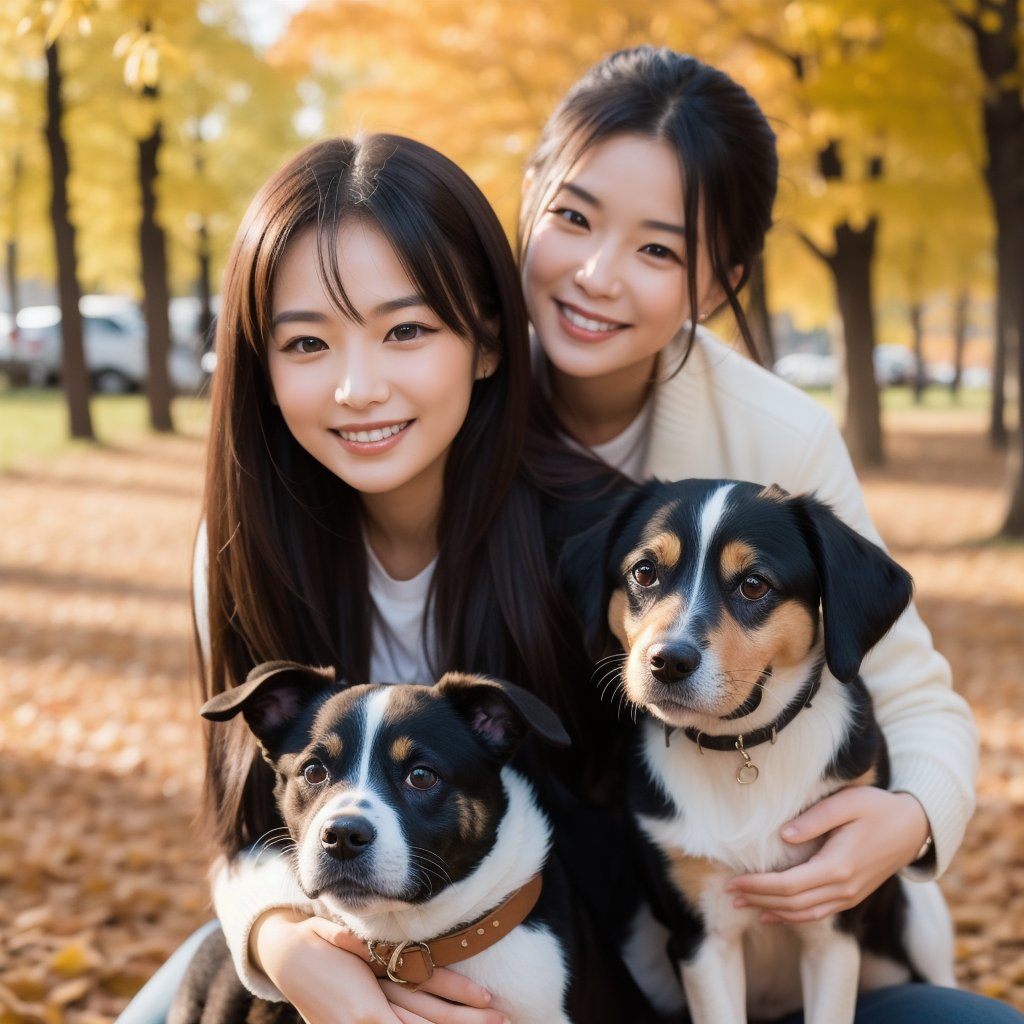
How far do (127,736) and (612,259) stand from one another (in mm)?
4263

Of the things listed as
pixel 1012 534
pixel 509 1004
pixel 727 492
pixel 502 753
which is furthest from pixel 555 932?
pixel 1012 534

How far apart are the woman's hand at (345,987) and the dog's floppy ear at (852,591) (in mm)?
1048

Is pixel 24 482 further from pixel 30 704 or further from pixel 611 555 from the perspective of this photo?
pixel 611 555

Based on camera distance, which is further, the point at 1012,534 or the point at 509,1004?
the point at 1012,534

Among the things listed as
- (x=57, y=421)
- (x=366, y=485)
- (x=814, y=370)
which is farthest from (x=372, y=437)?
(x=814, y=370)

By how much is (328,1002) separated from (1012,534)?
888cm

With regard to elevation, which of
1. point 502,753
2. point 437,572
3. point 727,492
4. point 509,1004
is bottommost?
point 509,1004

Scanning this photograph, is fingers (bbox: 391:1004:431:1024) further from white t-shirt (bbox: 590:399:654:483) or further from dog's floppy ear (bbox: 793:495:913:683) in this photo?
white t-shirt (bbox: 590:399:654:483)

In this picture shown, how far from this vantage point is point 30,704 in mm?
6531

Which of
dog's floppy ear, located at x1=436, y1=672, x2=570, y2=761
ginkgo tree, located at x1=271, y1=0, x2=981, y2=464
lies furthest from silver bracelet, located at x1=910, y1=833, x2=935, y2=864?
ginkgo tree, located at x1=271, y1=0, x2=981, y2=464

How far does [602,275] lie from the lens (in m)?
3.07

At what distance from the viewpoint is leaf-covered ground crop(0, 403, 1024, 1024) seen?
3.94m

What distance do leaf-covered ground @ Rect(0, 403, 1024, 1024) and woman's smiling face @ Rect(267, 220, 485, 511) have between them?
1.91 metres

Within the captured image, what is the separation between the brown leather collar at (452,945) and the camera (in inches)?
98.4
